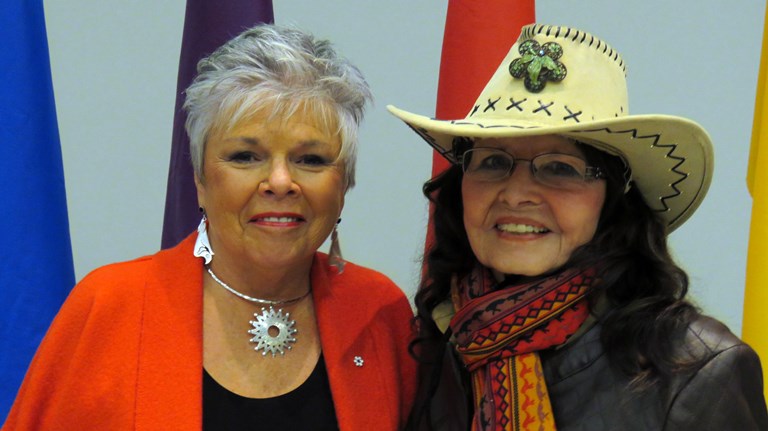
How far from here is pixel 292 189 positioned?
1795 millimetres

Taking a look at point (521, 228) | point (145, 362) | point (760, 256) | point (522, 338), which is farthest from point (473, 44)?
point (145, 362)

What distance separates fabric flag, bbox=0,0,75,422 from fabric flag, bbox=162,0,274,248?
0.97 feet

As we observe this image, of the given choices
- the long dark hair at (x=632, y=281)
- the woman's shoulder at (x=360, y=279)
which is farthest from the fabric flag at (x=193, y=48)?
the long dark hair at (x=632, y=281)

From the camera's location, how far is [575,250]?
5.32ft

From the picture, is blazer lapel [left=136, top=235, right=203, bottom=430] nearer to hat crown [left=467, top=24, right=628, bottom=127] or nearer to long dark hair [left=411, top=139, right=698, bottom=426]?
long dark hair [left=411, top=139, right=698, bottom=426]

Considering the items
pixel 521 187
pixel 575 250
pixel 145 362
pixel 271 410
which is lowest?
pixel 271 410

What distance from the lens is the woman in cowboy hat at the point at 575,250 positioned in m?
1.51

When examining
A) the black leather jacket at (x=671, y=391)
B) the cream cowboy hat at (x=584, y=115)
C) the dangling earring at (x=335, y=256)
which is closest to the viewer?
the black leather jacket at (x=671, y=391)

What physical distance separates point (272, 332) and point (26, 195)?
0.83 m

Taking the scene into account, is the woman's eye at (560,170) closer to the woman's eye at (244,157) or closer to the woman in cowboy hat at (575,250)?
the woman in cowboy hat at (575,250)

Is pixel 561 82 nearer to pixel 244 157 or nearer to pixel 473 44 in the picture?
pixel 244 157

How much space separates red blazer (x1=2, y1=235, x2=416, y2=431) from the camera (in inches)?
68.6

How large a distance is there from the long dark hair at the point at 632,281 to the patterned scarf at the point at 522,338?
0.05m

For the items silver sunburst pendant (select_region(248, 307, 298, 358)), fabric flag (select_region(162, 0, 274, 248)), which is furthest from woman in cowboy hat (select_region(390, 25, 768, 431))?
fabric flag (select_region(162, 0, 274, 248))
